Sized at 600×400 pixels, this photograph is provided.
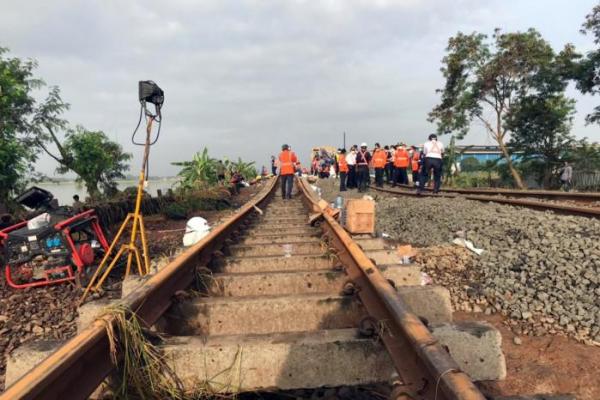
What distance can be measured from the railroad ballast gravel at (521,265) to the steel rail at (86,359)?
9.53 ft

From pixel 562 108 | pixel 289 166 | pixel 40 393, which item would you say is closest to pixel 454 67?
pixel 562 108

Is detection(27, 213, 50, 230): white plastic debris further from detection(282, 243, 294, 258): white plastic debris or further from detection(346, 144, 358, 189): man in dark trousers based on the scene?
detection(346, 144, 358, 189): man in dark trousers

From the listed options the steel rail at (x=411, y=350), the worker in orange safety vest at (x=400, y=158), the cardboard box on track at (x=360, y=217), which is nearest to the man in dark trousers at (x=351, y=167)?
the worker in orange safety vest at (x=400, y=158)

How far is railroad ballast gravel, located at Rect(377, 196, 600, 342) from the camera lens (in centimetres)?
357

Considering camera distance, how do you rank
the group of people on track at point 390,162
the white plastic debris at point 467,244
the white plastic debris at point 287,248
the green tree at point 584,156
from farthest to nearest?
the green tree at point 584,156 → the group of people on track at point 390,162 → the white plastic debris at point 467,244 → the white plastic debris at point 287,248

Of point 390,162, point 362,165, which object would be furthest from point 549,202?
point 390,162

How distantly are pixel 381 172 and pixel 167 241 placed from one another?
43.0 feet

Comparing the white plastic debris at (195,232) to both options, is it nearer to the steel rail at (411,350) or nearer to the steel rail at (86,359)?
the steel rail at (86,359)

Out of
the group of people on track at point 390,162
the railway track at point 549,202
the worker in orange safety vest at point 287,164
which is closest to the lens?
the railway track at point 549,202

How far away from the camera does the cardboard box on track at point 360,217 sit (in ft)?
15.0

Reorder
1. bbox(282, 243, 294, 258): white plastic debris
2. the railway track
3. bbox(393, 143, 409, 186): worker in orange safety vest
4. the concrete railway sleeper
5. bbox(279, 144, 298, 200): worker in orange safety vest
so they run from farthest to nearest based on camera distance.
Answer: bbox(393, 143, 409, 186): worker in orange safety vest, bbox(279, 144, 298, 200): worker in orange safety vest, the railway track, bbox(282, 243, 294, 258): white plastic debris, the concrete railway sleeper

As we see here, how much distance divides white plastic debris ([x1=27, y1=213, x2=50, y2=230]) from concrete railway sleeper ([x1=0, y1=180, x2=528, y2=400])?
322cm

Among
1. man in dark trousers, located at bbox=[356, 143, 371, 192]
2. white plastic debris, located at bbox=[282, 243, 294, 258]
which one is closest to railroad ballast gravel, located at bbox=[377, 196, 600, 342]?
white plastic debris, located at bbox=[282, 243, 294, 258]

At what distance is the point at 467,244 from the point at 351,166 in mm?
11120
